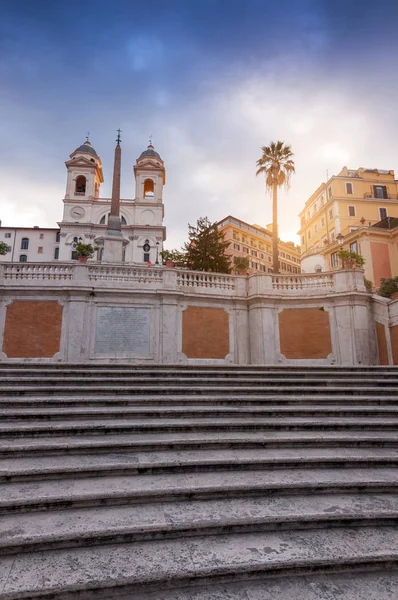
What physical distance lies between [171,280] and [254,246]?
218ft

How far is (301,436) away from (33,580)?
422 cm

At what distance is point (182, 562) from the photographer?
3.12m

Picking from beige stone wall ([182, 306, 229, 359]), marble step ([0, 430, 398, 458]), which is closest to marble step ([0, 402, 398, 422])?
marble step ([0, 430, 398, 458])

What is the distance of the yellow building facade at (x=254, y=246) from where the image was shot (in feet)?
244

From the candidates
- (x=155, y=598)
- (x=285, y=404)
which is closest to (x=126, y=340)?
(x=285, y=404)

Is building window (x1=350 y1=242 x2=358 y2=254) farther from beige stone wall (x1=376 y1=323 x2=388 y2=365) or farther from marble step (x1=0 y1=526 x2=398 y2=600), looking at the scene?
marble step (x1=0 y1=526 x2=398 y2=600)

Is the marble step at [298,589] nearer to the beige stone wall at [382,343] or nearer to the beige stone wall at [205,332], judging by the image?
the beige stone wall at [205,332]

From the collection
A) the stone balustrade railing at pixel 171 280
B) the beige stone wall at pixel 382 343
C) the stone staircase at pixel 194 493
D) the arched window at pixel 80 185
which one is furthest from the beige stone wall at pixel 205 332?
the arched window at pixel 80 185

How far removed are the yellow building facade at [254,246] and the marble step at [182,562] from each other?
68.2 metres

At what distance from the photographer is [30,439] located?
5.36 m

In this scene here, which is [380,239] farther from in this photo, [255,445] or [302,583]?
[302,583]

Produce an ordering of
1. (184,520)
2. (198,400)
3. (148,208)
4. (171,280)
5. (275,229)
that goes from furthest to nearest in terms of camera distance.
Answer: (148,208)
(275,229)
(171,280)
(198,400)
(184,520)

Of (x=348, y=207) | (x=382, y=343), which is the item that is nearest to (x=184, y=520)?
(x=382, y=343)

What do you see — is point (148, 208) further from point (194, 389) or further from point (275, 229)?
point (194, 389)
